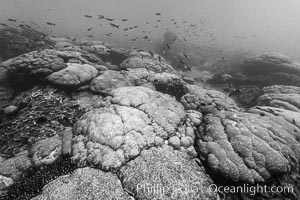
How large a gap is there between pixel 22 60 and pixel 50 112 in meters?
3.51

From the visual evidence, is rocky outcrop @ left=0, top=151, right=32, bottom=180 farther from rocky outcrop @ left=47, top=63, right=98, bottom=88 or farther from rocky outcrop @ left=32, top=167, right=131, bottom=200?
rocky outcrop @ left=47, top=63, right=98, bottom=88

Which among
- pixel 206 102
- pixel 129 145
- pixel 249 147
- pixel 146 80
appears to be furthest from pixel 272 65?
pixel 129 145

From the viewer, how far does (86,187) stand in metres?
3.25

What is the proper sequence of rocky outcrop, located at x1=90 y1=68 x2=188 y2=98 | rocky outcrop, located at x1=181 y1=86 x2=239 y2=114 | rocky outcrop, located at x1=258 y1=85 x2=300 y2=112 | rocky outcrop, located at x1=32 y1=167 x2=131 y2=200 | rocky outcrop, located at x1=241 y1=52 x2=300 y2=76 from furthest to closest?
rocky outcrop, located at x1=241 y1=52 x2=300 y2=76, rocky outcrop, located at x1=90 y1=68 x2=188 y2=98, rocky outcrop, located at x1=258 y1=85 x2=300 y2=112, rocky outcrop, located at x1=181 y1=86 x2=239 y2=114, rocky outcrop, located at x1=32 y1=167 x2=131 y2=200

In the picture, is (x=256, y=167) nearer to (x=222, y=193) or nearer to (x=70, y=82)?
(x=222, y=193)

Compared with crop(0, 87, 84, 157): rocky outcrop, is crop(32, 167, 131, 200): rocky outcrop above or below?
above
